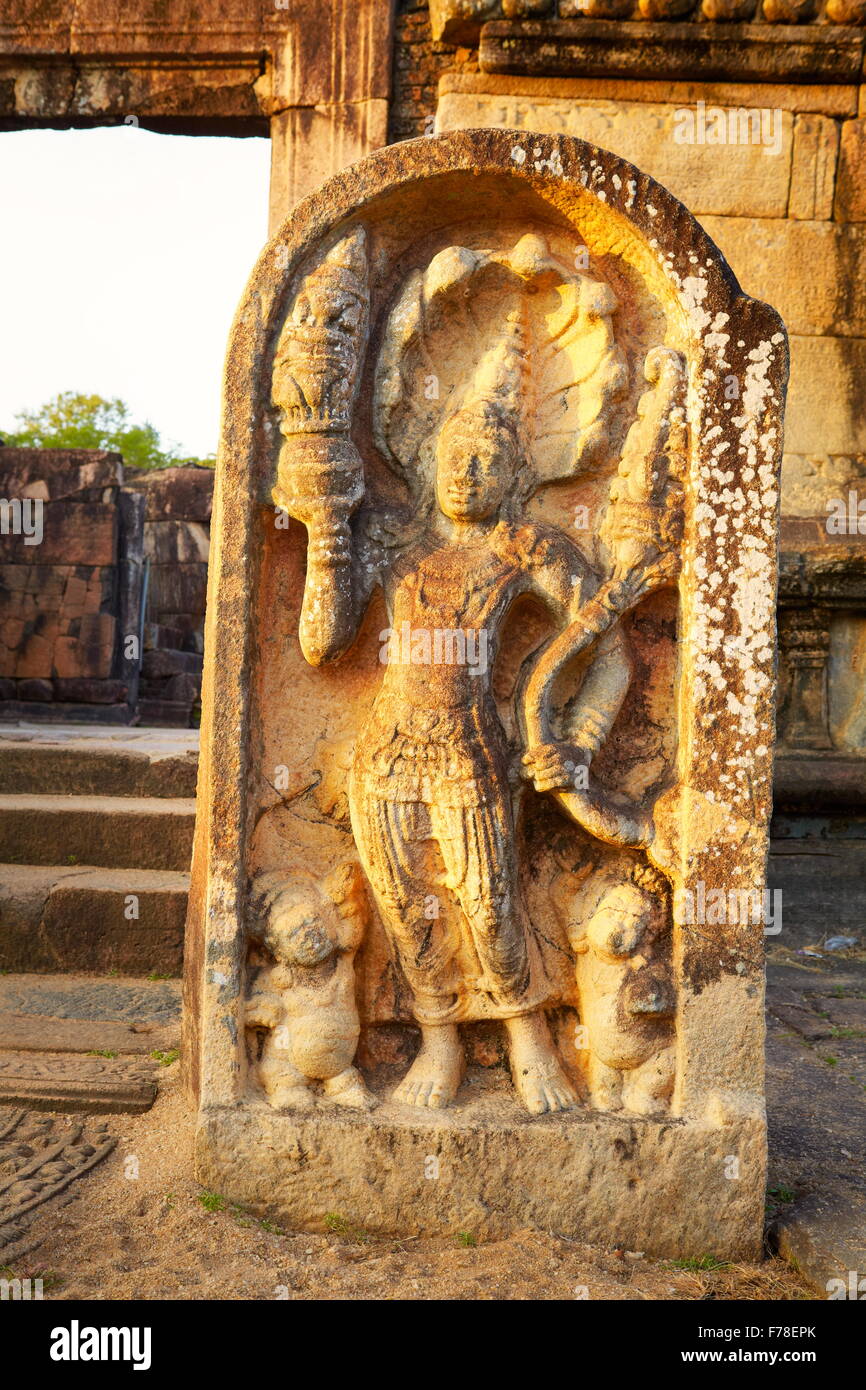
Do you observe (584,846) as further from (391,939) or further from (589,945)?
(391,939)

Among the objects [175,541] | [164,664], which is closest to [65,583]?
[164,664]

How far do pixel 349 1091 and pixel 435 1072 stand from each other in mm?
203

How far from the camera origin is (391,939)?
2854 mm

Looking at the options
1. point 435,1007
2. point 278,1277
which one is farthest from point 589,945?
point 278,1277

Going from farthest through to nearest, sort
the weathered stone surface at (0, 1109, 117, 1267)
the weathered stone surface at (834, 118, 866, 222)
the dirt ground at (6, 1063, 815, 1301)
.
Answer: the weathered stone surface at (834, 118, 866, 222) < the weathered stone surface at (0, 1109, 117, 1267) < the dirt ground at (6, 1063, 815, 1301)

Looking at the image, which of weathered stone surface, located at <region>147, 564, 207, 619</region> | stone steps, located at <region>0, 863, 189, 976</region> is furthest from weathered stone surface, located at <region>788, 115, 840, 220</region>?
weathered stone surface, located at <region>147, 564, 207, 619</region>

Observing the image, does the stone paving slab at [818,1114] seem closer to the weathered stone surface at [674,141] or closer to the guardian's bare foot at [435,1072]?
the guardian's bare foot at [435,1072]

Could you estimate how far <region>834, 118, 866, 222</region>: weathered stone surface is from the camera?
18.1 feet

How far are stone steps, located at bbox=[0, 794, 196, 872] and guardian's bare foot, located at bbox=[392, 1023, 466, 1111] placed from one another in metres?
2.18

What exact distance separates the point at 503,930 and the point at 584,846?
0.31m

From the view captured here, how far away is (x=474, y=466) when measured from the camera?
282 cm

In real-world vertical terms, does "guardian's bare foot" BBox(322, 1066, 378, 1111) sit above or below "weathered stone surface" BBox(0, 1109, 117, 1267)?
above

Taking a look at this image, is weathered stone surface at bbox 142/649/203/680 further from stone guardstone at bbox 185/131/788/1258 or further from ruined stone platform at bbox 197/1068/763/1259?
ruined stone platform at bbox 197/1068/763/1259

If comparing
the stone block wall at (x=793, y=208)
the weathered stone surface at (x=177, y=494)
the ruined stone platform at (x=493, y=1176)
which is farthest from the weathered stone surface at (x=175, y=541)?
the ruined stone platform at (x=493, y=1176)
